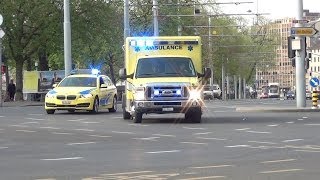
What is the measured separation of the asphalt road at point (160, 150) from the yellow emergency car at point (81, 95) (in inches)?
168

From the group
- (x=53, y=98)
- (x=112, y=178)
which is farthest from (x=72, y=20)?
(x=112, y=178)

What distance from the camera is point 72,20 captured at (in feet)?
158

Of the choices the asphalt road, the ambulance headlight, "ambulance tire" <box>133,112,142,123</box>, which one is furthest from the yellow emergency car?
the ambulance headlight

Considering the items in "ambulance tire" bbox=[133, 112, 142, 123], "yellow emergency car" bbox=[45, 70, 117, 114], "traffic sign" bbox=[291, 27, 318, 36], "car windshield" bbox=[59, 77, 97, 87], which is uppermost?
"traffic sign" bbox=[291, 27, 318, 36]

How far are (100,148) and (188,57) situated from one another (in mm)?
8669

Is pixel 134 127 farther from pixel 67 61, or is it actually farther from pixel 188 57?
pixel 67 61

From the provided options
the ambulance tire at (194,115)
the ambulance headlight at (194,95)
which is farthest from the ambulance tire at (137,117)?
the ambulance headlight at (194,95)

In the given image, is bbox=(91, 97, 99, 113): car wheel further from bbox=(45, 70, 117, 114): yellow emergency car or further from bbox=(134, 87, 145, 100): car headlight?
bbox=(134, 87, 145, 100): car headlight

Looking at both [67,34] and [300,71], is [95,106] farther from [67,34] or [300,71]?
[67,34]

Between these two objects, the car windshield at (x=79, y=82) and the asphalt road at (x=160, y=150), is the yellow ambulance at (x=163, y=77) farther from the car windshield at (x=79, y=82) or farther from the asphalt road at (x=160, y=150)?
the car windshield at (x=79, y=82)

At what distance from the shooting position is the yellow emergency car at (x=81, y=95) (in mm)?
26422

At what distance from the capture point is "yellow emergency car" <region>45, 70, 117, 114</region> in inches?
1040

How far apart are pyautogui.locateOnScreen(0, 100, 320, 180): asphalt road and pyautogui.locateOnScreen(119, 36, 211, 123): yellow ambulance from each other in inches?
22.8

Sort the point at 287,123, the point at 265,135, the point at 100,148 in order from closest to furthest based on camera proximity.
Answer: the point at 100,148 < the point at 265,135 < the point at 287,123
